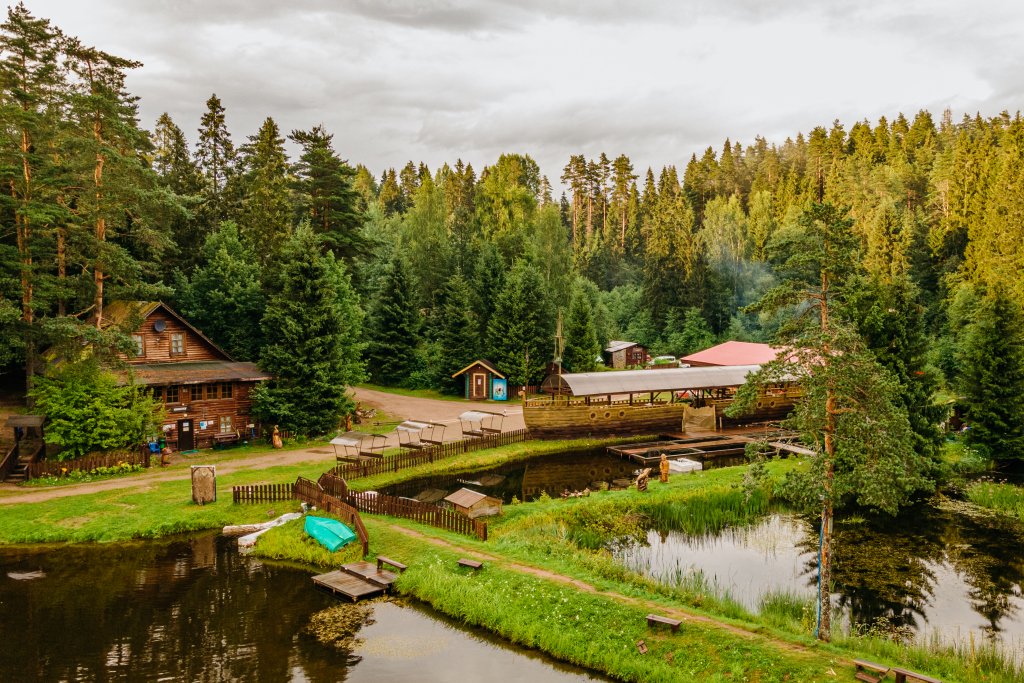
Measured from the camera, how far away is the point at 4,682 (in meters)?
15.0

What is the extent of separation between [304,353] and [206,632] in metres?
23.9

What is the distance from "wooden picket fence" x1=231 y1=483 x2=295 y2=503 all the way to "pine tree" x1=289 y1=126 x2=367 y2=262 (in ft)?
113

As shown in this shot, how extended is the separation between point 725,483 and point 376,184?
467 feet

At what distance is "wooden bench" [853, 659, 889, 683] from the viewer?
13.5m

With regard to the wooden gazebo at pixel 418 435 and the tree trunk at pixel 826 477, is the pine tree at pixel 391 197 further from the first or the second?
the tree trunk at pixel 826 477

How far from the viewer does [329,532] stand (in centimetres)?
2347

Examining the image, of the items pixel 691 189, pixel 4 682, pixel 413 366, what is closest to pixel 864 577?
pixel 4 682

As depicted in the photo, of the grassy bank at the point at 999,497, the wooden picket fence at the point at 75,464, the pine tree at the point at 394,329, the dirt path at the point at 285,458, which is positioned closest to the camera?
the grassy bank at the point at 999,497

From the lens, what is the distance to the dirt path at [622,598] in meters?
15.4

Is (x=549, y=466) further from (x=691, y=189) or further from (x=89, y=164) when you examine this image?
(x=691, y=189)

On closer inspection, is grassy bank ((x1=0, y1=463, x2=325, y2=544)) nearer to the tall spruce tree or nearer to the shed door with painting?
the tall spruce tree

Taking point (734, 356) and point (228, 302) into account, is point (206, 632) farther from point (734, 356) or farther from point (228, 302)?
point (734, 356)

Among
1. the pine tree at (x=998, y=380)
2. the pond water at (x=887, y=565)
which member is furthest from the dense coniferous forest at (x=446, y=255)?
the pond water at (x=887, y=565)

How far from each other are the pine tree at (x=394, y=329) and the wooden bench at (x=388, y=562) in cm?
3949
